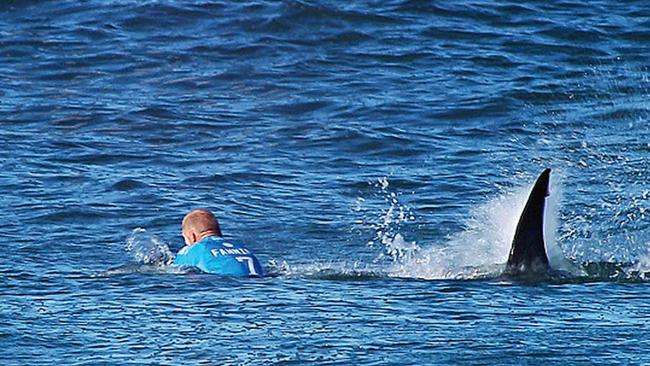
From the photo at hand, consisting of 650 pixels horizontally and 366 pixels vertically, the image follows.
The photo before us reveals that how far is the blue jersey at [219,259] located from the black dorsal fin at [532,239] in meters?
1.81

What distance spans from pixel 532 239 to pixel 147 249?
3.37m

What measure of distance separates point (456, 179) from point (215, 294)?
5679 millimetres

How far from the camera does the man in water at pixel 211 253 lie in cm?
1077

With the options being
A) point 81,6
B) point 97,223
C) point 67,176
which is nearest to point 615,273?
point 97,223

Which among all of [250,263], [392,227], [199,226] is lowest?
[392,227]

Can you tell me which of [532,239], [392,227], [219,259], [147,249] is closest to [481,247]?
[392,227]

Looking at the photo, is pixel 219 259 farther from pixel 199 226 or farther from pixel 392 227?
pixel 392 227

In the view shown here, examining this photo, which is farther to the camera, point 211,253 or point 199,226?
point 199,226

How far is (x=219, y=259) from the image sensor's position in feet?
35.5

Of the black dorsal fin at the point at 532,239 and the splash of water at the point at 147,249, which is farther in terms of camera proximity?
the splash of water at the point at 147,249

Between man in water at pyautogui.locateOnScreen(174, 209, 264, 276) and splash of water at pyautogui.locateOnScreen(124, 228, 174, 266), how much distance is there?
397 millimetres

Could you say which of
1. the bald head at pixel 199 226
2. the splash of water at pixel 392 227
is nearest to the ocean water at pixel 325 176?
the splash of water at pixel 392 227

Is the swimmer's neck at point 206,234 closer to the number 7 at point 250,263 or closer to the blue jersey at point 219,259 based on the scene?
the blue jersey at point 219,259

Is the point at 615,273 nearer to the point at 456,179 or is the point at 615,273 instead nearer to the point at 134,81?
the point at 456,179
